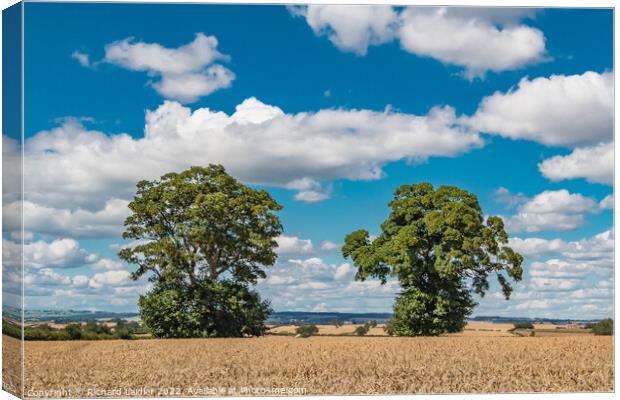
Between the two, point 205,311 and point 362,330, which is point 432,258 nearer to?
point 362,330

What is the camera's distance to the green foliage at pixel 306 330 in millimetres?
22234

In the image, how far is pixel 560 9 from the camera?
19.1 m

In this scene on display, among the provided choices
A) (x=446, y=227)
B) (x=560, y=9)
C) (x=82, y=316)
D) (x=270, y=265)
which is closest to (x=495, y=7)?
(x=560, y=9)

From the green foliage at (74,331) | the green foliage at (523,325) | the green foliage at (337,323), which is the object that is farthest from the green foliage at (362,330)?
the green foliage at (74,331)

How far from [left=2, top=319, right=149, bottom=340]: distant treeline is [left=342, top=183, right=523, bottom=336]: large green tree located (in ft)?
20.3

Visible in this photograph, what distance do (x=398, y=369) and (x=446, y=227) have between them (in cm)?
606

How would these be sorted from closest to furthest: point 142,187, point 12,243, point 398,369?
point 12,243 < point 398,369 < point 142,187

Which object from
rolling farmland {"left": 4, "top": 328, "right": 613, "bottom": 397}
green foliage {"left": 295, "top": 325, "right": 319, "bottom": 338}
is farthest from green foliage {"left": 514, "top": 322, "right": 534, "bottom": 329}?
green foliage {"left": 295, "top": 325, "right": 319, "bottom": 338}

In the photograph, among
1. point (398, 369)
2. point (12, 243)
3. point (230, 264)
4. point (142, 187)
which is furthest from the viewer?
point (230, 264)

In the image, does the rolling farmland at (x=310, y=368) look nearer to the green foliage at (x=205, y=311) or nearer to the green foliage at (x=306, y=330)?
the green foliage at (x=306, y=330)

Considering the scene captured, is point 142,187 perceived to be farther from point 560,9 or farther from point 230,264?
point 560,9

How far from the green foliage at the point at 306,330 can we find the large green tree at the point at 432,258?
69.8 inches

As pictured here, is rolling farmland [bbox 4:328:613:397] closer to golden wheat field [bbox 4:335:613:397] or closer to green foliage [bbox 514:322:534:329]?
golden wheat field [bbox 4:335:613:397]

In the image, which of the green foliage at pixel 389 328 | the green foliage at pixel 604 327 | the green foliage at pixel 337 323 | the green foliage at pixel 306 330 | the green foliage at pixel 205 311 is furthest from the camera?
the green foliage at pixel 389 328
